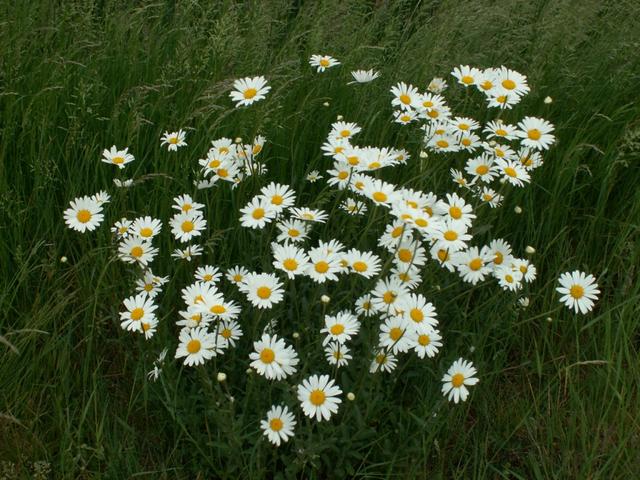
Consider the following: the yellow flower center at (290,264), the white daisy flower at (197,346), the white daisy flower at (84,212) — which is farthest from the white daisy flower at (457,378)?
the white daisy flower at (84,212)

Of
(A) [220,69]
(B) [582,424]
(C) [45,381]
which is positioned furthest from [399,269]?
(A) [220,69]

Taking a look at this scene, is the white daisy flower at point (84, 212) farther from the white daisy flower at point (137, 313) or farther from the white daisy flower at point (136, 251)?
the white daisy flower at point (137, 313)

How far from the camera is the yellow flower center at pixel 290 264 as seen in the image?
6.59 feet

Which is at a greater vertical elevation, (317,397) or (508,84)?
(508,84)

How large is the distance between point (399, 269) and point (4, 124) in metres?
1.67

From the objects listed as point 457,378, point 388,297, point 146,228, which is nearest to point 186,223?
point 146,228

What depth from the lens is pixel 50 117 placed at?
282 cm

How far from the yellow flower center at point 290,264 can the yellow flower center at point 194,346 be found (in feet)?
1.00

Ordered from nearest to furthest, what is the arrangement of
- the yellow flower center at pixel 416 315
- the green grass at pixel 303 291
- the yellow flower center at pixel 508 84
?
the yellow flower center at pixel 416 315
the green grass at pixel 303 291
the yellow flower center at pixel 508 84

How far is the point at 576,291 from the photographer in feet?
7.30

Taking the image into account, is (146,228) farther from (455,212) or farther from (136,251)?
(455,212)

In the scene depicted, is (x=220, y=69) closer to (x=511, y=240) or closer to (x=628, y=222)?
(x=511, y=240)

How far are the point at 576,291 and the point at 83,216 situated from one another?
1.51 metres

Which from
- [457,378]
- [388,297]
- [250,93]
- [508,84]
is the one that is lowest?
[457,378]
